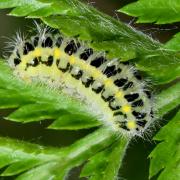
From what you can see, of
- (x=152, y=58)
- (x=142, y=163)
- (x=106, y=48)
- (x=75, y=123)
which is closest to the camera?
(x=106, y=48)

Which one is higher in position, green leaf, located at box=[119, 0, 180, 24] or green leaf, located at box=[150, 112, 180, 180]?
green leaf, located at box=[119, 0, 180, 24]

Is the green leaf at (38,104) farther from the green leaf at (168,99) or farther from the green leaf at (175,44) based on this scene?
the green leaf at (175,44)

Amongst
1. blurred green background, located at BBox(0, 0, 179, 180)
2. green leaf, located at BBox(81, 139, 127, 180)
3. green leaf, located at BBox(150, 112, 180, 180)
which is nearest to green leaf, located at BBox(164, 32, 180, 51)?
green leaf, located at BBox(150, 112, 180, 180)

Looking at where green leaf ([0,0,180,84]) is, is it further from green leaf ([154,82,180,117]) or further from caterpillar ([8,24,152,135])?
caterpillar ([8,24,152,135])

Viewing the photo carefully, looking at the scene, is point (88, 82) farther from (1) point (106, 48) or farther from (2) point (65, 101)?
(1) point (106, 48)

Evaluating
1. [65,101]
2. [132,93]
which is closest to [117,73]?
[132,93]

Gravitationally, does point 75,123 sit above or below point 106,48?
below

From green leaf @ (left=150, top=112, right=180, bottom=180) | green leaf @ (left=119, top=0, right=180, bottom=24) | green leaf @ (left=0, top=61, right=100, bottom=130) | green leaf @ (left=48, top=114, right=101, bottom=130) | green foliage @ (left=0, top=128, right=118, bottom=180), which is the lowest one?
green leaf @ (left=150, top=112, right=180, bottom=180)
